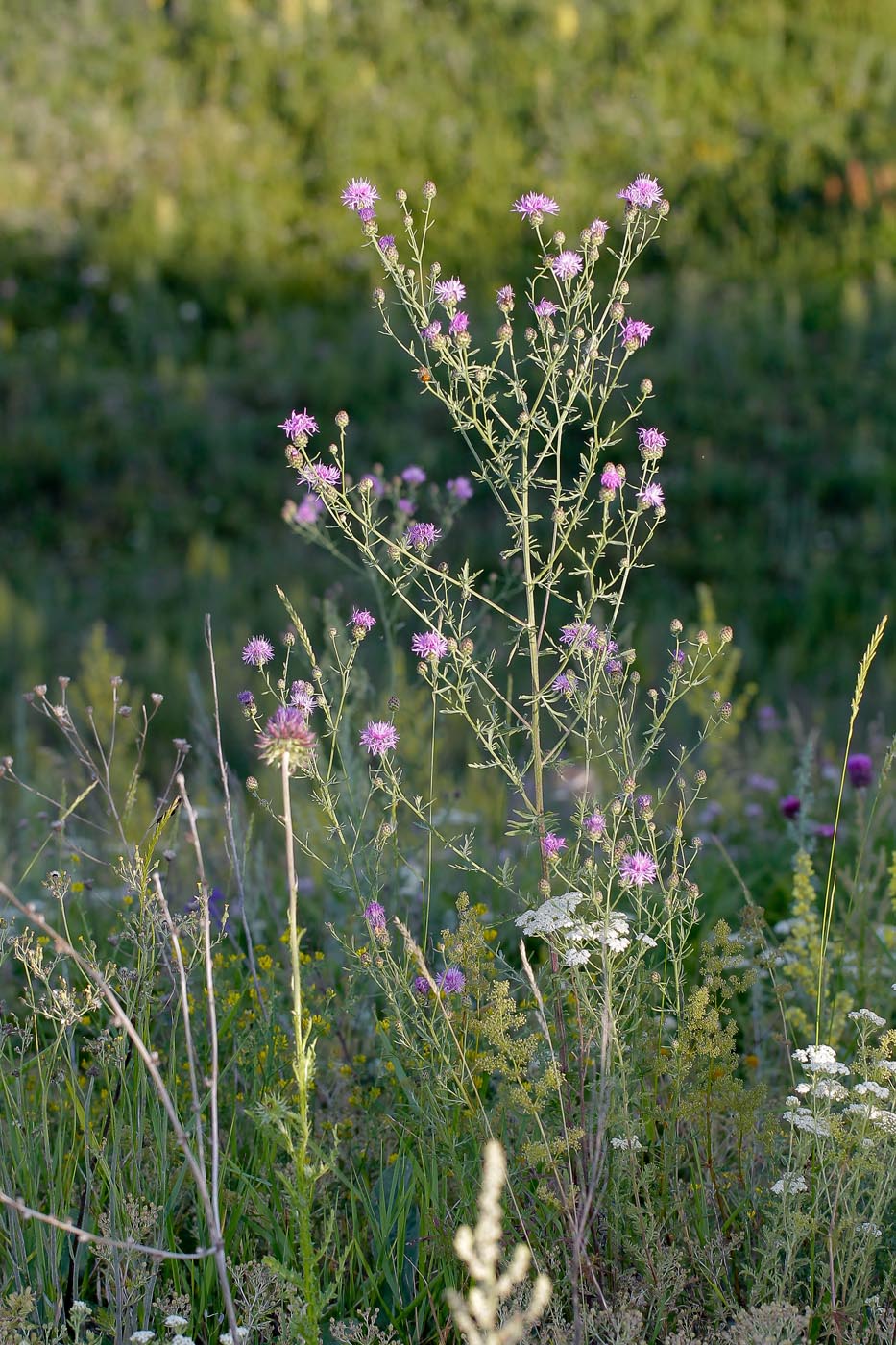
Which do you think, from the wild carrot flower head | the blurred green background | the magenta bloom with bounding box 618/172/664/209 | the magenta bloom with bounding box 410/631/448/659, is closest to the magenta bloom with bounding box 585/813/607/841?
the magenta bloom with bounding box 410/631/448/659

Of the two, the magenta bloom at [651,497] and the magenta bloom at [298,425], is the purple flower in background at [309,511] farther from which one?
the magenta bloom at [651,497]

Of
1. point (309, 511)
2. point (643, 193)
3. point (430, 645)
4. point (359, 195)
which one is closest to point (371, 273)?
point (309, 511)

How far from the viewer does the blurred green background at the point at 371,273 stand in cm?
827

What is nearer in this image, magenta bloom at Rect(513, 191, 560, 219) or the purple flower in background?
magenta bloom at Rect(513, 191, 560, 219)

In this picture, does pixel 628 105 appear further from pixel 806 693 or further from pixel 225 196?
pixel 806 693

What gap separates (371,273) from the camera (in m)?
10.7

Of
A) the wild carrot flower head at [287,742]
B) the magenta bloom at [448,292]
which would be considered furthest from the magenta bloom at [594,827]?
the magenta bloom at [448,292]

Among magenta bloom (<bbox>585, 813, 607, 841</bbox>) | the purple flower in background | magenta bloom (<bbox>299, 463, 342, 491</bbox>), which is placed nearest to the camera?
magenta bloom (<bbox>585, 813, 607, 841</bbox>)

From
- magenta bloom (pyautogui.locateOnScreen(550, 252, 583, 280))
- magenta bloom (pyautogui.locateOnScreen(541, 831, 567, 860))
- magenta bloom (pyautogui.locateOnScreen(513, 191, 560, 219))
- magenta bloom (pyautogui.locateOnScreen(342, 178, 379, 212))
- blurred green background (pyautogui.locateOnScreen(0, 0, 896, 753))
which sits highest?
blurred green background (pyautogui.locateOnScreen(0, 0, 896, 753))

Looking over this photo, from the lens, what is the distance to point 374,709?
11.9 feet

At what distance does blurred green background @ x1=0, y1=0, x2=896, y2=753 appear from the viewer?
27.1 feet

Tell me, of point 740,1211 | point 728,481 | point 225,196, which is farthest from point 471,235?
point 740,1211

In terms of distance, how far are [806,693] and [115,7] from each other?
401 inches

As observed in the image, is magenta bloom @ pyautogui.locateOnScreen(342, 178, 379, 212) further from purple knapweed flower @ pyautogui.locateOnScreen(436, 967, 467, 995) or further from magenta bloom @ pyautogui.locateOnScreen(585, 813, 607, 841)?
purple knapweed flower @ pyautogui.locateOnScreen(436, 967, 467, 995)
